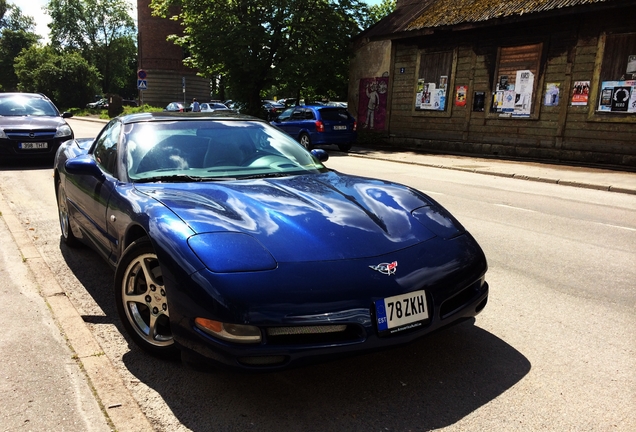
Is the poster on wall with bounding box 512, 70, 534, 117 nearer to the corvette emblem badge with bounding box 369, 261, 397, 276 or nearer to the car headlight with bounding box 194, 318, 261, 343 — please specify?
the corvette emblem badge with bounding box 369, 261, 397, 276

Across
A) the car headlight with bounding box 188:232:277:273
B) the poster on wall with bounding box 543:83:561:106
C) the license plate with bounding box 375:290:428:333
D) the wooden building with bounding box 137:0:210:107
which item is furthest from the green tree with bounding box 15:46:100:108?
the license plate with bounding box 375:290:428:333

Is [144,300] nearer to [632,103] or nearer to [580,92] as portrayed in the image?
[632,103]

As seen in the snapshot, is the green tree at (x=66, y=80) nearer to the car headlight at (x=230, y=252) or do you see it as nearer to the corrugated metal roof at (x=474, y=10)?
the corrugated metal roof at (x=474, y=10)

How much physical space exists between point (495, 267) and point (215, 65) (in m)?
22.3

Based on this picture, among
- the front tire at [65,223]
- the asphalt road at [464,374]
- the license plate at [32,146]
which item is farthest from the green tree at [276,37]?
the asphalt road at [464,374]

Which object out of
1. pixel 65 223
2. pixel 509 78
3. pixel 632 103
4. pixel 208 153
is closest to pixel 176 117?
pixel 208 153

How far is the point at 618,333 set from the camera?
11.7 ft

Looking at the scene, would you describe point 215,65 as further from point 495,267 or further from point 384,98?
point 495,267

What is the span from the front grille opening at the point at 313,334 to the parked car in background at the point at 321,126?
15.9 meters

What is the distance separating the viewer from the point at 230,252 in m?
2.58

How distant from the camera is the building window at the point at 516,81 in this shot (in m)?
17.7

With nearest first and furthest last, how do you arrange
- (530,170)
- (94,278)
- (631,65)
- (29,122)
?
(94,278)
(29,122)
(530,170)
(631,65)

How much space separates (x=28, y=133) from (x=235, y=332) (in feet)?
35.9

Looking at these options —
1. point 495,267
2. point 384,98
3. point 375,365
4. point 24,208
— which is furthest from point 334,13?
point 375,365
